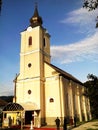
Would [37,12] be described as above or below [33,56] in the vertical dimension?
above

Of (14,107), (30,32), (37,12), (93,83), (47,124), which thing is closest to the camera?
(14,107)

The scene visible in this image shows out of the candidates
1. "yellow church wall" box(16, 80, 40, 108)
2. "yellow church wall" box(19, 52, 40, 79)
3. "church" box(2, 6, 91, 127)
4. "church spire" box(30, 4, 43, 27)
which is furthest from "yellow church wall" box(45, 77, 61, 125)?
"church spire" box(30, 4, 43, 27)

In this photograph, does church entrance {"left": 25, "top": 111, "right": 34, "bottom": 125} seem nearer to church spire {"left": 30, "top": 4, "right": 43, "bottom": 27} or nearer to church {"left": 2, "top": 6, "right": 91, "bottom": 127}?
church {"left": 2, "top": 6, "right": 91, "bottom": 127}

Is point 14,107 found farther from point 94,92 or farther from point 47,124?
point 94,92

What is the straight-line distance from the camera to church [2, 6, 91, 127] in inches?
1227

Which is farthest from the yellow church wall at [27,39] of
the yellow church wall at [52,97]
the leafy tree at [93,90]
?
the leafy tree at [93,90]

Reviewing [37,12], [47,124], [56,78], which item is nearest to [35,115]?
[47,124]

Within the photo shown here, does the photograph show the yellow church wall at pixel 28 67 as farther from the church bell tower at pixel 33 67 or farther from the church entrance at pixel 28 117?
the church entrance at pixel 28 117

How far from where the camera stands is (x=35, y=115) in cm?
3086

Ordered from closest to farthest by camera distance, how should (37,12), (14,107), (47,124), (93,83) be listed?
(14,107) → (47,124) → (93,83) → (37,12)

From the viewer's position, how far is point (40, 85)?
1273 inches

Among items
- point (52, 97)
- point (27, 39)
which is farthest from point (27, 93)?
point (27, 39)

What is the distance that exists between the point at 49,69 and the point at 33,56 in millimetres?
3747

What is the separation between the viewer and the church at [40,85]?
102 ft
